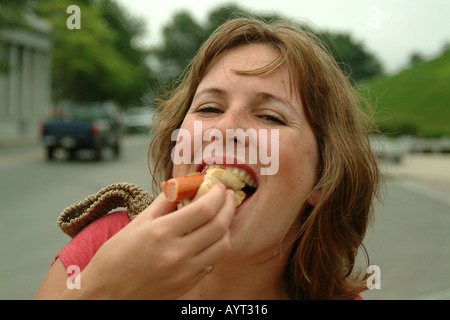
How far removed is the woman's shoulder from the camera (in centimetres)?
174

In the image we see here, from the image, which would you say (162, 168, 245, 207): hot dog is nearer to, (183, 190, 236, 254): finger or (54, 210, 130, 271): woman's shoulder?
(183, 190, 236, 254): finger

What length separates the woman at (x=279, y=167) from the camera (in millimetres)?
1794

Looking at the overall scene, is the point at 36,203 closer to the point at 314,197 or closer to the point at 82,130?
the point at 82,130

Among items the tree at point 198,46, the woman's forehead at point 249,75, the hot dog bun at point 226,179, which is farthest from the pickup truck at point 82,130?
the hot dog bun at point 226,179

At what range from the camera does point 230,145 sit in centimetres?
182

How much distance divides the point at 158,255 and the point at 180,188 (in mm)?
269

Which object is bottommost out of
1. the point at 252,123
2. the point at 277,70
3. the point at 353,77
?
the point at 252,123

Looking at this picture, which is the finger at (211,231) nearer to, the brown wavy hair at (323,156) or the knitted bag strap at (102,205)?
the knitted bag strap at (102,205)

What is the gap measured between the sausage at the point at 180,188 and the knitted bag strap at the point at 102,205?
0.39 meters

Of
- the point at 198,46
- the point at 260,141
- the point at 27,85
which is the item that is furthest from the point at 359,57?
the point at 260,141

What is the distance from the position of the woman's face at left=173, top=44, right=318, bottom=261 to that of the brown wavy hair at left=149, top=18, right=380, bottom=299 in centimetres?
7
